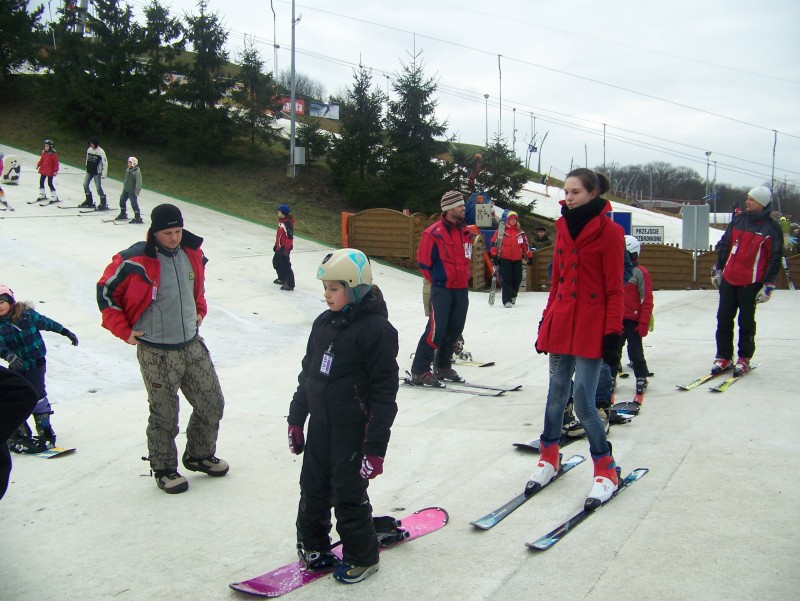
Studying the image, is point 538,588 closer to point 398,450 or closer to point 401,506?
point 401,506

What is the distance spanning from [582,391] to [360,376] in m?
1.49

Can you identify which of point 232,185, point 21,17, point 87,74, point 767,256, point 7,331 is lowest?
point 7,331

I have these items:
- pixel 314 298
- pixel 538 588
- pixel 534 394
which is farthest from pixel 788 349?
pixel 314 298

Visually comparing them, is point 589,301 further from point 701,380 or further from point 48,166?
point 48,166

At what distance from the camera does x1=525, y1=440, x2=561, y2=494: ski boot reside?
4.57 metres

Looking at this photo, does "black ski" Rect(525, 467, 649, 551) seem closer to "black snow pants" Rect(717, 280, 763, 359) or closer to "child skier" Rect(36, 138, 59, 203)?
"black snow pants" Rect(717, 280, 763, 359)

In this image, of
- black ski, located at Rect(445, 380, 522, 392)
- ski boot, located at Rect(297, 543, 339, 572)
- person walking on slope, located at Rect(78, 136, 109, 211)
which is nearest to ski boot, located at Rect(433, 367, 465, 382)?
black ski, located at Rect(445, 380, 522, 392)

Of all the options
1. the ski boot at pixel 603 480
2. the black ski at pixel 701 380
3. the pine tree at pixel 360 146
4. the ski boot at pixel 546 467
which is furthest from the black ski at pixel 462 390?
the pine tree at pixel 360 146

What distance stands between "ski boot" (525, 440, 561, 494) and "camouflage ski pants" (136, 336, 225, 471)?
2.22m

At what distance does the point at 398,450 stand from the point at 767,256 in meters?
4.58

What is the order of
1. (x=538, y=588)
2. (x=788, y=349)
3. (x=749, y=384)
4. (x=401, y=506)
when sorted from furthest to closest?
(x=788, y=349)
(x=749, y=384)
(x=401, y=506)
(x=538, y=588)

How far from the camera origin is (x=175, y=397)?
491 centimetres

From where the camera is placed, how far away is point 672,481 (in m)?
4.66

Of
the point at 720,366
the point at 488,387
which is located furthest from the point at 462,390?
the point at 720,366
